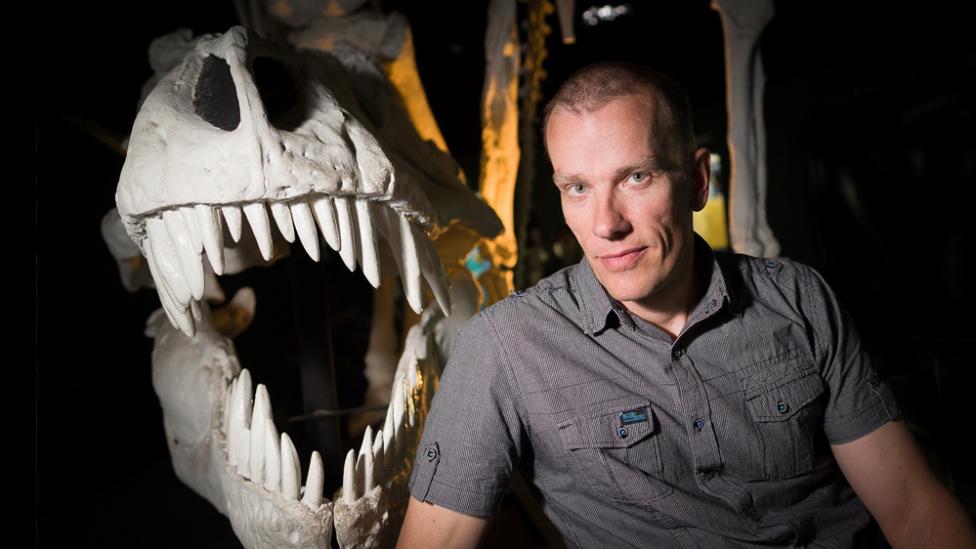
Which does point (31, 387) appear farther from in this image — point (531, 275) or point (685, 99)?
point (531, 275)

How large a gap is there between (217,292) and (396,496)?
803mm

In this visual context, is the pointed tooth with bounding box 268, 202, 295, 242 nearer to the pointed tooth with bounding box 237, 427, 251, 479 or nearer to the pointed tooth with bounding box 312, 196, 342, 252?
the pointed tooth with bounding box 312, 196, 342, 252

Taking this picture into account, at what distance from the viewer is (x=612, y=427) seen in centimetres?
106

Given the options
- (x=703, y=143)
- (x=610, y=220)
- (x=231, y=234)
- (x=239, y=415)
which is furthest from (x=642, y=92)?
(x=703, y=143)

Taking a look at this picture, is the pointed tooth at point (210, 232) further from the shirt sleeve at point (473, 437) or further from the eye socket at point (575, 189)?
the eye socket at point (575, 189)

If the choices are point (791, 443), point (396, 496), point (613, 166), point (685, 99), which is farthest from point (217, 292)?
point (791, 443)

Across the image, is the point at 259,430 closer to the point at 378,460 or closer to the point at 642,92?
the point at 378,460

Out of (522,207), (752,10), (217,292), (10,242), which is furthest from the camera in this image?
(522,207)

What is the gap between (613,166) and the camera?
1010 mm

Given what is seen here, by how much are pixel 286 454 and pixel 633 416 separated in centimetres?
64

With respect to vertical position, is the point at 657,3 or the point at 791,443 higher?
the point at 657,3

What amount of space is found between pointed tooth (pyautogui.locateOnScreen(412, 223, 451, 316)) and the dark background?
69cm

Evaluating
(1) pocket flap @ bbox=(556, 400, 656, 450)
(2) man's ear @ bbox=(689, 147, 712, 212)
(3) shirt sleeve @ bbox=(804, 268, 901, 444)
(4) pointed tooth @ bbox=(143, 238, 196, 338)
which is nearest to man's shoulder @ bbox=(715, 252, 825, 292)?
(3) shirt sleeve @ bbox=(804, 268, 901, 444)

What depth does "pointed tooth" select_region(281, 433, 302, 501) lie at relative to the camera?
1.08 meters
